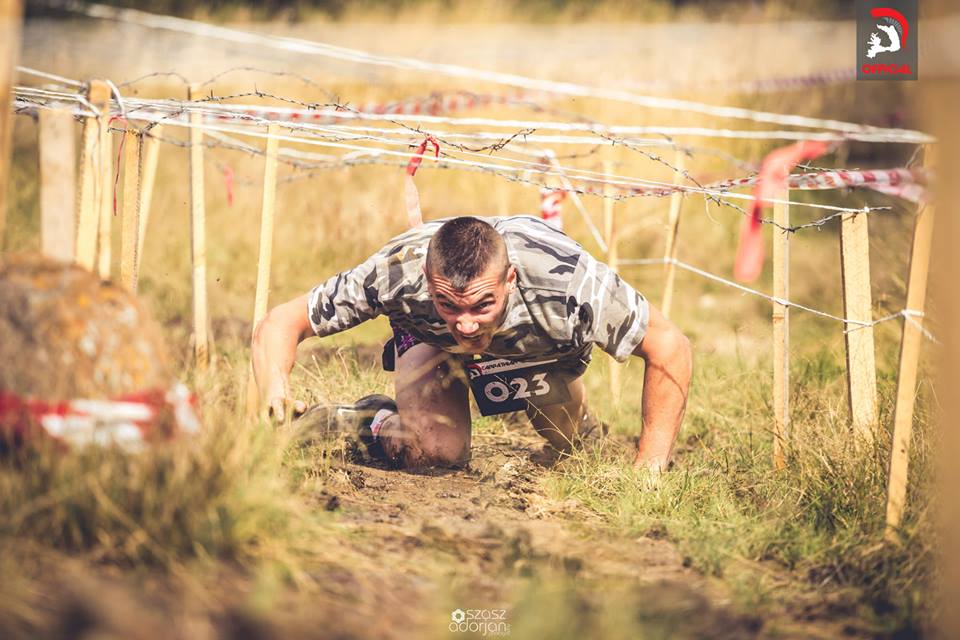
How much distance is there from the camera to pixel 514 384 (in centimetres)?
483

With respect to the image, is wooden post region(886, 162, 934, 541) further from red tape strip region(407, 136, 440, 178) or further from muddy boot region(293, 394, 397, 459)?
muddy boot region(293, 394, 397, 459)

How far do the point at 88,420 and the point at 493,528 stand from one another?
1.43m

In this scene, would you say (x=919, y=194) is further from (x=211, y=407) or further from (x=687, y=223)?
(x=687, y=223)

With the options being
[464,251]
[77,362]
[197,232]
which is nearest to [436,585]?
[77,362]

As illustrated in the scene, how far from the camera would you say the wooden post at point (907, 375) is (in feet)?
11.2

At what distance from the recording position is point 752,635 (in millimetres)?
2982

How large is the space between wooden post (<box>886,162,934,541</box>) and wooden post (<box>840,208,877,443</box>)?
30.1 inches

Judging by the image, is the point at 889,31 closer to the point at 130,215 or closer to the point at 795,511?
the point at 795,511

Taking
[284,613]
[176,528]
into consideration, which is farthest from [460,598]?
[176,528]

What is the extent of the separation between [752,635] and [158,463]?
178 cm

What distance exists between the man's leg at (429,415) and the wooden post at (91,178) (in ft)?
5.92

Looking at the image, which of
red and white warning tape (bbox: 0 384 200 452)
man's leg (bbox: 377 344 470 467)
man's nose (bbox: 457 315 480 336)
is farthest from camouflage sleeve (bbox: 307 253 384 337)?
red and white warning tape (bbox: 0 384 200 452)

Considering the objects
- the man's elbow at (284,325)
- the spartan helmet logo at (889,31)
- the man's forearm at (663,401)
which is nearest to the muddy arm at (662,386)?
the man's forearm at (663,401)

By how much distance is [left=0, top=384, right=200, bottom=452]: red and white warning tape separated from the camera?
2773 millimetres
